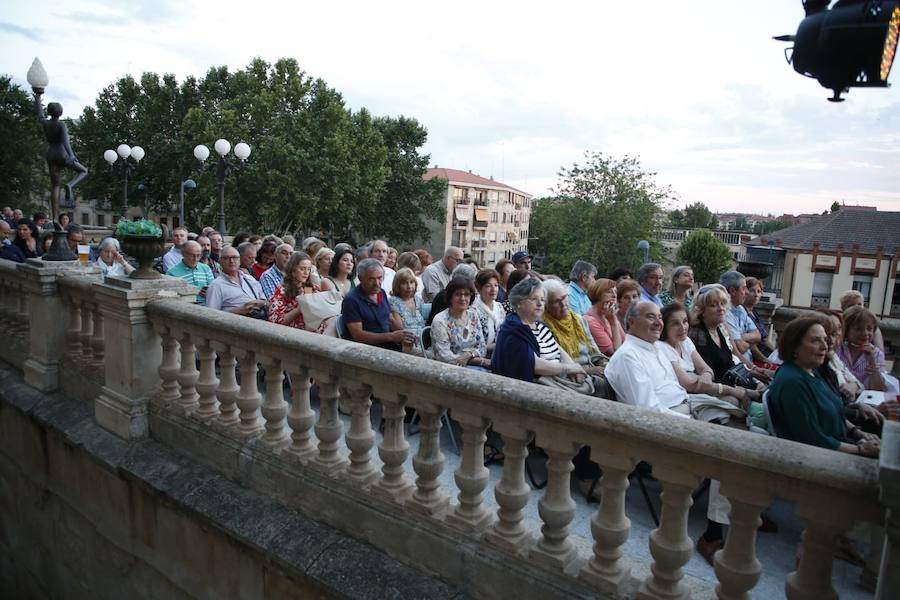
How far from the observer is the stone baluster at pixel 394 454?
125 inches

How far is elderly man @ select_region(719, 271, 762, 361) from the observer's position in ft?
22.1

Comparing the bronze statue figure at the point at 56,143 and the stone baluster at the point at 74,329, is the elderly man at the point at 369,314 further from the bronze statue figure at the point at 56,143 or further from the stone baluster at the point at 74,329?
the bronze statue figure at the point at 56,143

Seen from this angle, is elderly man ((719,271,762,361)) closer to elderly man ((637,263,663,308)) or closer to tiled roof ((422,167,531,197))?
elderly man ((637,263,663,308))

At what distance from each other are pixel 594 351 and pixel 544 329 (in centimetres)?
74

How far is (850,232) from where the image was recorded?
1687 inches

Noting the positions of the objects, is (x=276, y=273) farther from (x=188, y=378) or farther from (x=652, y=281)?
(x=652, y=281)

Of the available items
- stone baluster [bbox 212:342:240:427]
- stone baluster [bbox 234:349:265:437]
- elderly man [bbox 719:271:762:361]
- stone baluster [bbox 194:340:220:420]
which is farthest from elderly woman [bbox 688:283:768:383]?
stone baluster [bbox 194:340:220:420]

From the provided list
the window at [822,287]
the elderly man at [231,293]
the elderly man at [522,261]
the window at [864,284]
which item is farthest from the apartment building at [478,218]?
the elderly man at [231,293]

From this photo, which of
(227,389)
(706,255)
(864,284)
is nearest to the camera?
(227,389)

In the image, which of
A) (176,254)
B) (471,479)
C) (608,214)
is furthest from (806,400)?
(608,214)

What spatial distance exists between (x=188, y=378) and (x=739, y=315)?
564 centimetres

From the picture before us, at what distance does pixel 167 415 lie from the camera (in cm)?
452

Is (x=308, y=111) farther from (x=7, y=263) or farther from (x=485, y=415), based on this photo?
(x=485, y=415)

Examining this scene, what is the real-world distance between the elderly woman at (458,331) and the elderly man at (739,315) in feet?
10.2
